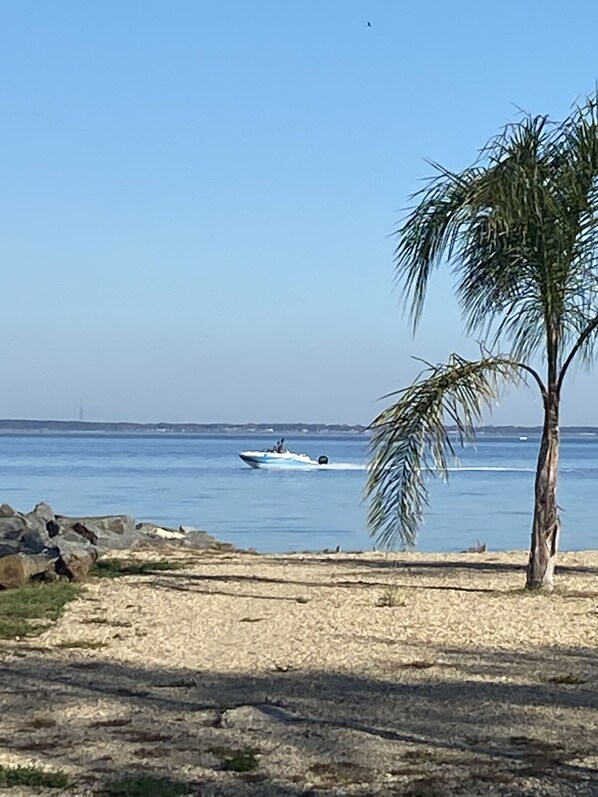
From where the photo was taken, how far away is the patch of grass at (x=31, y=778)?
5.97 meters

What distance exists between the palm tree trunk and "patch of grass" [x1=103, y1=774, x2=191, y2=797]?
7.15m

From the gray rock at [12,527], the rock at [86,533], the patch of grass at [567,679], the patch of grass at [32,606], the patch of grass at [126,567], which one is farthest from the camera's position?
the rock at [86,533]

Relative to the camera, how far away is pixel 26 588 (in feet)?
43.6

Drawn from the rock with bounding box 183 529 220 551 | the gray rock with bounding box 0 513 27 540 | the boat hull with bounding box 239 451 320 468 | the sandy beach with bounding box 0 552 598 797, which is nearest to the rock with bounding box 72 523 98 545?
the gray rock with bounding box 0 513 27 540

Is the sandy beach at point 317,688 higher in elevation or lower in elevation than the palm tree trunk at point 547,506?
lower

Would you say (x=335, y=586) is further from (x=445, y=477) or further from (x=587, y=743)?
(x=587, y=743)

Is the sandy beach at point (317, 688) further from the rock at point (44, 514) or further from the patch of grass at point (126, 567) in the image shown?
the rock at point (44, 514)

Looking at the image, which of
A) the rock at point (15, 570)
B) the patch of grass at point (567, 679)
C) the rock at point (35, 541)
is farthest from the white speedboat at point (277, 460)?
the patch of grass at point (567, 679)

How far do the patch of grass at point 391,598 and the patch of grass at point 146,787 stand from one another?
20.9 ft

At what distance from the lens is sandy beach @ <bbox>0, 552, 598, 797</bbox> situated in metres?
6.32

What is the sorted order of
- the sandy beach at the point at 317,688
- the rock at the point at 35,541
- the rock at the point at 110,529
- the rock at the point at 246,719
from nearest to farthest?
the sandy beach at the point at 317,688
the rock at the point at 246,719
the rock at the point at 35,541
the rock at the point at 110,529

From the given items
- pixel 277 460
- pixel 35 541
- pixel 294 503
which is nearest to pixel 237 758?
pixel 35 541

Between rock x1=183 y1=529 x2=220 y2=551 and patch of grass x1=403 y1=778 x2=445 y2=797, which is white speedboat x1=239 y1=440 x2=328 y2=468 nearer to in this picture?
rock x1=183 y1=529 x2=220 y2=551

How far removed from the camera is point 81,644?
10188mm
